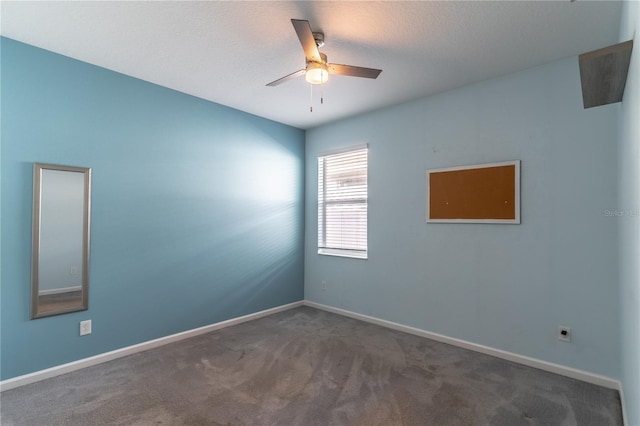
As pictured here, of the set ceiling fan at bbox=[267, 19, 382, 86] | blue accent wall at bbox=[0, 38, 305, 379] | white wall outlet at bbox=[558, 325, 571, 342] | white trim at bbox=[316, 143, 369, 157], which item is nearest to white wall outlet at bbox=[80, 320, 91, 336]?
blue accent wall at bbox=[0, 38, 305, 379]

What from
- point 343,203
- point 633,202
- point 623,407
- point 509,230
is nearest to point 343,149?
point 343,203

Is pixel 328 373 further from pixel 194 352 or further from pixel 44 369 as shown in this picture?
pixel 44 369

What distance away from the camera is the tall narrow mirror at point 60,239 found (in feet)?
8.39

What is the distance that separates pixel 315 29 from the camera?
7.60 feet

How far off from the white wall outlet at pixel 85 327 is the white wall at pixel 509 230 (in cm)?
289

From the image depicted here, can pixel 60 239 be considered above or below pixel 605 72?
below

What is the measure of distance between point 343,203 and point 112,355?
3.08m

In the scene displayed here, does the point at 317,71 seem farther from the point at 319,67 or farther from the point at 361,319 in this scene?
the point at 361,319

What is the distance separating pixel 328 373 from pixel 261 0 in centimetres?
283

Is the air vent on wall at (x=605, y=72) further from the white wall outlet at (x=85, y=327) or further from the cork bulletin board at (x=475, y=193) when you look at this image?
the white wall outlet at (x=85, y=327)

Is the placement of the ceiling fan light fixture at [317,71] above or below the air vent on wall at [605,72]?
above

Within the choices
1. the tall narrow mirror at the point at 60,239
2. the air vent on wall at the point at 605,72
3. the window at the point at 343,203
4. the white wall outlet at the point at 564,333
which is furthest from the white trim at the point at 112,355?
the air vent on wall at the point at 605,72

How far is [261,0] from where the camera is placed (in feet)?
6.64

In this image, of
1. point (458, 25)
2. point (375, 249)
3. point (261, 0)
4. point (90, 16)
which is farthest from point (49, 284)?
point (458, 25)
